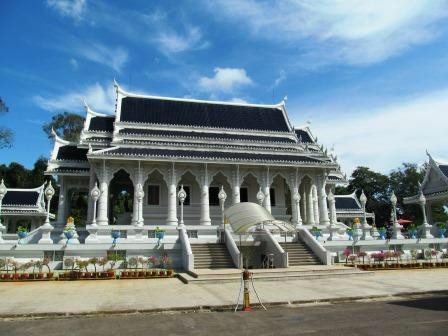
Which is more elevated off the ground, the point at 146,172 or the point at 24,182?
the point at 24,182

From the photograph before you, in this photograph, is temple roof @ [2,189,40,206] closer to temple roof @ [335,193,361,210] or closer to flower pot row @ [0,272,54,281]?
flower pot row @ [0,272,54,281]

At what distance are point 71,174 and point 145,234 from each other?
819cm

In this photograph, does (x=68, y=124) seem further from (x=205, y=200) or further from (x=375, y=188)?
(x=375, y=188)

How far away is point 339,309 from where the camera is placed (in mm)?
9750

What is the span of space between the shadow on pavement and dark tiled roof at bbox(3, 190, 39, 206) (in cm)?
3414

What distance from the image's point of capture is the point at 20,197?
118 ft

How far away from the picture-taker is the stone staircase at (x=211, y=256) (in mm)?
18328

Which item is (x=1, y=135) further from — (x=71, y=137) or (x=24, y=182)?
(x=24, y=182)

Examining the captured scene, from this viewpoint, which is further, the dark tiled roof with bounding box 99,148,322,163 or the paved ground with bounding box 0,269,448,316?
the dark tiled roof with bounding box 99,148,322,163

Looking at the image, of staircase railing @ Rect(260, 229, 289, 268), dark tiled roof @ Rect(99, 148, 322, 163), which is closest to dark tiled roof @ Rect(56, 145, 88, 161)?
dark tiled roof @ Rect(99, 148, 322, 163)

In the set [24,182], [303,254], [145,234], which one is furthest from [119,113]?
[24,182]

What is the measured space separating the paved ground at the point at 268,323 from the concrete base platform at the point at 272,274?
525 cm

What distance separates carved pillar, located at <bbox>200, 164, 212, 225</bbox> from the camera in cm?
2461

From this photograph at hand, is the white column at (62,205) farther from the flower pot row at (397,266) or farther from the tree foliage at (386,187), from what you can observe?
the tree foliage at (386,187)
